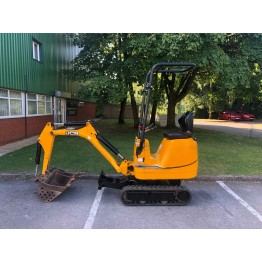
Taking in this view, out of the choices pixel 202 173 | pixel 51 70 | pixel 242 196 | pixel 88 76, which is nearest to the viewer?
pixel 242 196

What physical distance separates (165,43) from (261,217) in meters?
5.76

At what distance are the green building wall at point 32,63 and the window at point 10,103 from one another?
1.07 feet

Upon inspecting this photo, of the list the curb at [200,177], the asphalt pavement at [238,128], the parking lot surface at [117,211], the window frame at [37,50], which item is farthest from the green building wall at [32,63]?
the asphalt pavement at [238,128]

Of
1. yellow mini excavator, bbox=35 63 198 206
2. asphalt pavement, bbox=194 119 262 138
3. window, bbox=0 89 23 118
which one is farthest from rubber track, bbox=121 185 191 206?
asphalt pavement, bbox=194 119 262 138

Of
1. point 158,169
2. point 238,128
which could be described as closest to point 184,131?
point 158,169

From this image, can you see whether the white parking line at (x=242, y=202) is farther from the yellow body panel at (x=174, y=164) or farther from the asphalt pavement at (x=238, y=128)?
the asphalt pavement at (x=238, y=128)

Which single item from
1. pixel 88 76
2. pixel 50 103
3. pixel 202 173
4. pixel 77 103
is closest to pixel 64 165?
pixel 202 173

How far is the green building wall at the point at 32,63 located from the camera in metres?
10.2

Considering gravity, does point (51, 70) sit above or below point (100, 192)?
above

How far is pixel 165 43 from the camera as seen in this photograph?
768 cm

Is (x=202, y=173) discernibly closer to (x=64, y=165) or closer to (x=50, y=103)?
(x=64, y=165)

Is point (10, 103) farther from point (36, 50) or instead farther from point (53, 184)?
point (53, 184)

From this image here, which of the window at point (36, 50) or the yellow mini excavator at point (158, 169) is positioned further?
the window at point (36, 50)

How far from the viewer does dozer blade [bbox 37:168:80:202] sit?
4.47m
